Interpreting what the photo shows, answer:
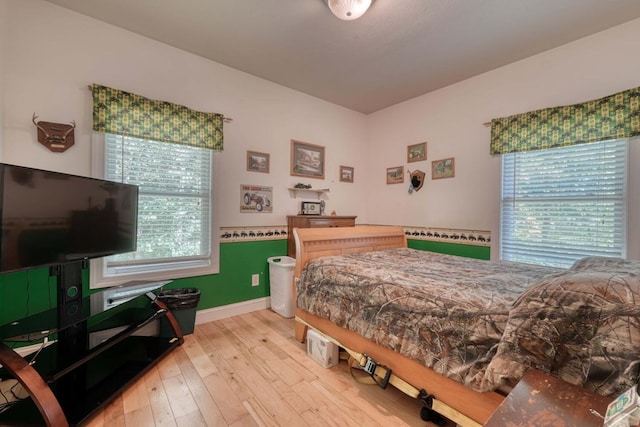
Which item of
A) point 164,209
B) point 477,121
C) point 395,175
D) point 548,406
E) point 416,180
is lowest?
point 548,406

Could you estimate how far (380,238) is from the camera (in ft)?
9.67

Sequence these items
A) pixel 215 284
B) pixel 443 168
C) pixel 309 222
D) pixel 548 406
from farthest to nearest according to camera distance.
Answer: pixel 443 168
pixel 309 222
pixel 215 284
pixel 548 406

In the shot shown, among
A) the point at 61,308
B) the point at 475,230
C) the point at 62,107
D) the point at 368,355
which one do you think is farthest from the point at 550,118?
the point at 62,107

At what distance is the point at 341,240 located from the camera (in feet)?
8.39

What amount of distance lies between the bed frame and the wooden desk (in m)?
0.34

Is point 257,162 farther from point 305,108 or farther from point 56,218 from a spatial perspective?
point 56,218

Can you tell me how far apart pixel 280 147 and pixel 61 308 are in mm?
2426

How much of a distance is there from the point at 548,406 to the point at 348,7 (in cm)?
228

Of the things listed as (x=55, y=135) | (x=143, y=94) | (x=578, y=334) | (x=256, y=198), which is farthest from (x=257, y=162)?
(x=578, y=334)

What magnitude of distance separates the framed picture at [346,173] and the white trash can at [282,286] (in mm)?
1543

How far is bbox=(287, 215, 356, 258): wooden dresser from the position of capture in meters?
3.04

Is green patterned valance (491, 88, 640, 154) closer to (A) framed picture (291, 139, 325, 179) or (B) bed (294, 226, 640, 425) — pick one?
(B) bed (294, 226, 640, 425)

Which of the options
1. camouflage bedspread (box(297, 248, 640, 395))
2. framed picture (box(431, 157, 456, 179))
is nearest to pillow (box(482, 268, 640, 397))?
camouflage bedspread (box(297, 248, 640, 395))

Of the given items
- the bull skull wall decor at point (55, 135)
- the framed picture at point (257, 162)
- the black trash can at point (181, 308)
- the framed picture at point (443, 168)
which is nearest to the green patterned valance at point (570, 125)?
the framed picture at point (443, 168)
